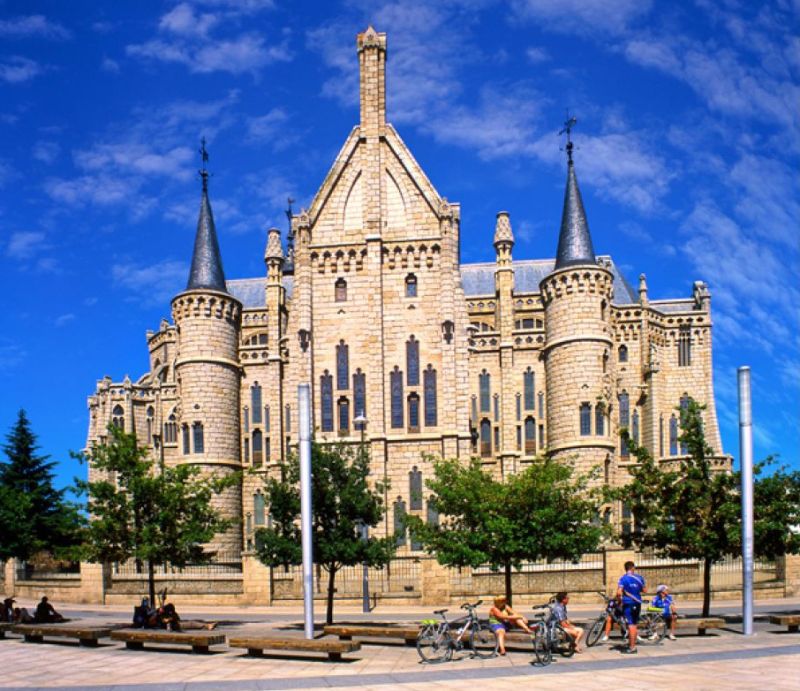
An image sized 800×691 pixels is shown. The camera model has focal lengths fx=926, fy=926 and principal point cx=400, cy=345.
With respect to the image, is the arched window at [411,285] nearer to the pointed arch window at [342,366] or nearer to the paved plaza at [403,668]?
the pointed arch window at [342,366]

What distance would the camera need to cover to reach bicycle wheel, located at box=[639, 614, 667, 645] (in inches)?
728

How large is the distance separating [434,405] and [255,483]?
12495 millimetres

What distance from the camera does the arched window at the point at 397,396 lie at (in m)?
46.2

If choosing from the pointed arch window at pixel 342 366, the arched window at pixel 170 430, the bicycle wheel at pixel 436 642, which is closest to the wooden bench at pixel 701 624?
the bicycle wheel at pixel 436 642

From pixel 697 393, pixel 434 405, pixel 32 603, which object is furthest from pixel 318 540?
pixel 697 393

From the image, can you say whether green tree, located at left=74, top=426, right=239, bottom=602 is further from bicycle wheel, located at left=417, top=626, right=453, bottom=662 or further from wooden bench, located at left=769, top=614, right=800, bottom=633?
wooden bench, located at left=769, top=614, right=800, bottom=633

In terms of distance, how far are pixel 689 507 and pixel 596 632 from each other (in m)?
6.68

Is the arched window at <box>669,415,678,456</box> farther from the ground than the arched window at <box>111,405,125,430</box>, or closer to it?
closer to it

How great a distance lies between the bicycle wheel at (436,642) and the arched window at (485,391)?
117 ft

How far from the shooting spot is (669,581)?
3372 centimetres

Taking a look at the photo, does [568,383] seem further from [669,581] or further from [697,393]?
[669,581]

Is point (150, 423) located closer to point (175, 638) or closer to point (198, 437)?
point (198, 437)

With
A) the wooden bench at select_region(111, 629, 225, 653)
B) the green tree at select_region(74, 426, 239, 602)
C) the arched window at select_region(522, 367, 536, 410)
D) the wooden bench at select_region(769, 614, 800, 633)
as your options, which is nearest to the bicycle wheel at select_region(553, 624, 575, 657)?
the wooden bench at select_region(769, 614, 800, 633)

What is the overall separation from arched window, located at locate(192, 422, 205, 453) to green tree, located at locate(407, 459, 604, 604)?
28.0 meters
